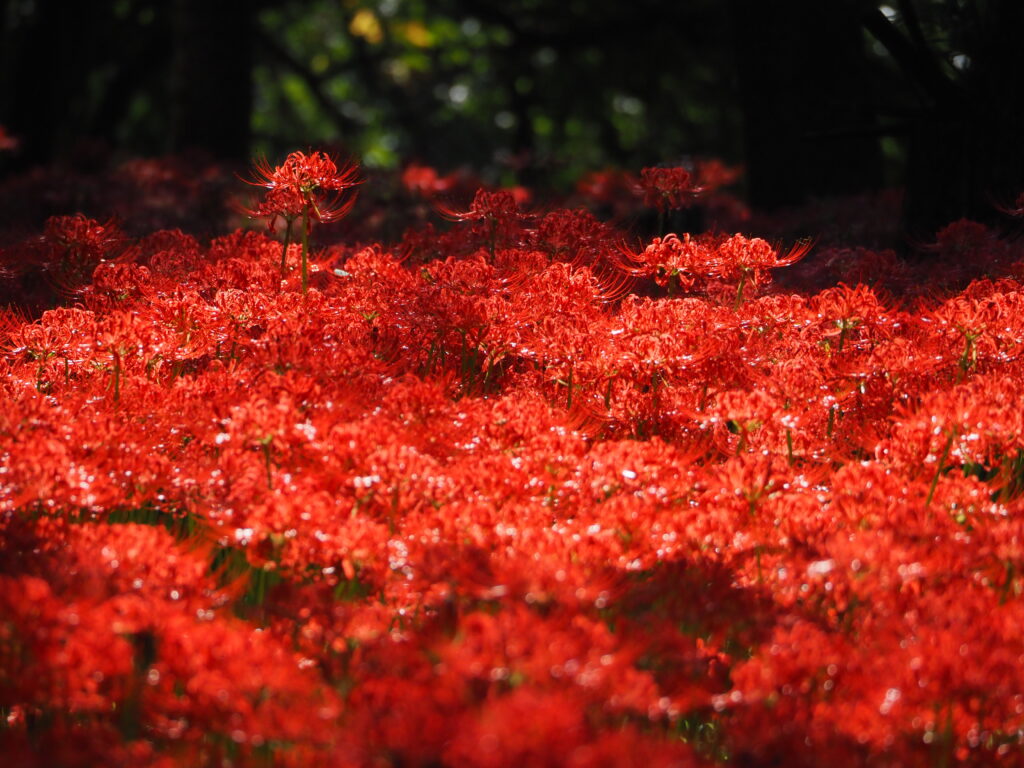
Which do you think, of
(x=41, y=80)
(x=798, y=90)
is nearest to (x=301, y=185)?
(x=798, y=90)

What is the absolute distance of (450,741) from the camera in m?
1.35

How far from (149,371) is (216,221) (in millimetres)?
2875

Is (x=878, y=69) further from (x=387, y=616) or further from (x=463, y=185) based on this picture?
(x=387, y=616)

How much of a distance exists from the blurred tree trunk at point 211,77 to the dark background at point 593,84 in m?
0.02

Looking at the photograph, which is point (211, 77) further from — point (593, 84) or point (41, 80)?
point (593, 84)

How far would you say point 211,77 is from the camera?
8039 millimetres

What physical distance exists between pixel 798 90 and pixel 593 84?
6.52 m

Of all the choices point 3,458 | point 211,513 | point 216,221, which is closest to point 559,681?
point 211,513

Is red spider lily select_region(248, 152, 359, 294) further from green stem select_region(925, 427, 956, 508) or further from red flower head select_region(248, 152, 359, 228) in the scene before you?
green stem select_region(925, 427, 956, 508)

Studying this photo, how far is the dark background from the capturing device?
4.57 metres

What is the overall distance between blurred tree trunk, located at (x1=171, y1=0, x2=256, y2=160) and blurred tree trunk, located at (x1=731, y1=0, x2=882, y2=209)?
379 centimetres

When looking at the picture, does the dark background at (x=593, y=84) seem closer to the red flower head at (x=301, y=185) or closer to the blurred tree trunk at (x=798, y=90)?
the blurred tree trunk at (x=798, y=90)

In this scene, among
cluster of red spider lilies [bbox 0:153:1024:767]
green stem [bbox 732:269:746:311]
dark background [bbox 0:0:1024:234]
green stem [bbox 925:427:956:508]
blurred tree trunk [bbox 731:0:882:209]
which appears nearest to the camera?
cluster of red spider lilies [bbox 0:153:1024:767]

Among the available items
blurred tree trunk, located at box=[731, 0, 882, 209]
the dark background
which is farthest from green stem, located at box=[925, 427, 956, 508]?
blurred tree trunk, located at box=[731, 0, 882, 209]
